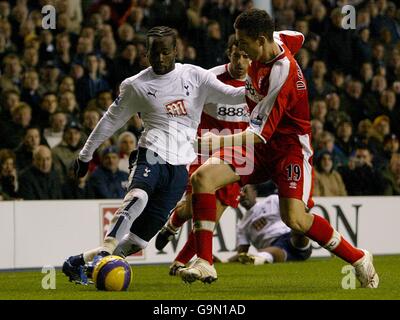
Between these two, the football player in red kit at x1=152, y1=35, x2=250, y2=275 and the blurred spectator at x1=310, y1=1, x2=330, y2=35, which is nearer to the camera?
the football player in red kit at x1=152, y1=35, x2=250, y2=275

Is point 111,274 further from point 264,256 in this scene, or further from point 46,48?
point 46,48

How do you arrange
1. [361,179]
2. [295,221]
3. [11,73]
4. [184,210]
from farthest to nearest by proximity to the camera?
1. [361,179]
2. [11,73]
3. [184,210]
4. [295,221]

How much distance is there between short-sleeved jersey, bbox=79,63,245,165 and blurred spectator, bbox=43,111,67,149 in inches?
161

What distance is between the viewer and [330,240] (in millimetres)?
7902

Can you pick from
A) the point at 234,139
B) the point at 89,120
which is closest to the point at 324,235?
the point at 234,139

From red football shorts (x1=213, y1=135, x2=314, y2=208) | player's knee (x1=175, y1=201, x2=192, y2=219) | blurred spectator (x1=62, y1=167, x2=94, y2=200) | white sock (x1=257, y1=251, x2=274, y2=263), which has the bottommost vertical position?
white sock (x1=257, y1=251, x2=274, y2=263)

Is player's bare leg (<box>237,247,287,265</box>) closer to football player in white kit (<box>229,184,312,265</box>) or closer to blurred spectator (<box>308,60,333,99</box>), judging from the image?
football player in white kit (<box>229,184,312,265</box>)

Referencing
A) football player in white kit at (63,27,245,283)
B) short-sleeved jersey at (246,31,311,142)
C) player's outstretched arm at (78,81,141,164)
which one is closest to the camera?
short-sleeved jersey at (246,31,311,142)

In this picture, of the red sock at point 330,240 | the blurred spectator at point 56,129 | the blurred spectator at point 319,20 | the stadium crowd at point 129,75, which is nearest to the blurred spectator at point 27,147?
the stadium crowd at point 129,75

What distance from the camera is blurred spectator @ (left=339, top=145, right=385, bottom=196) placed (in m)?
14.3

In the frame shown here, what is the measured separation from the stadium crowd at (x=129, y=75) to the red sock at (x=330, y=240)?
4.75 m

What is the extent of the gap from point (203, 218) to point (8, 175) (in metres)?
4.33

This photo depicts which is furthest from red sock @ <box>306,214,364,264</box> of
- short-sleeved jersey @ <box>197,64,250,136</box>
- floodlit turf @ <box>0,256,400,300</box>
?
short-sleeved jersey @ <box>197,64,250,136</box>
